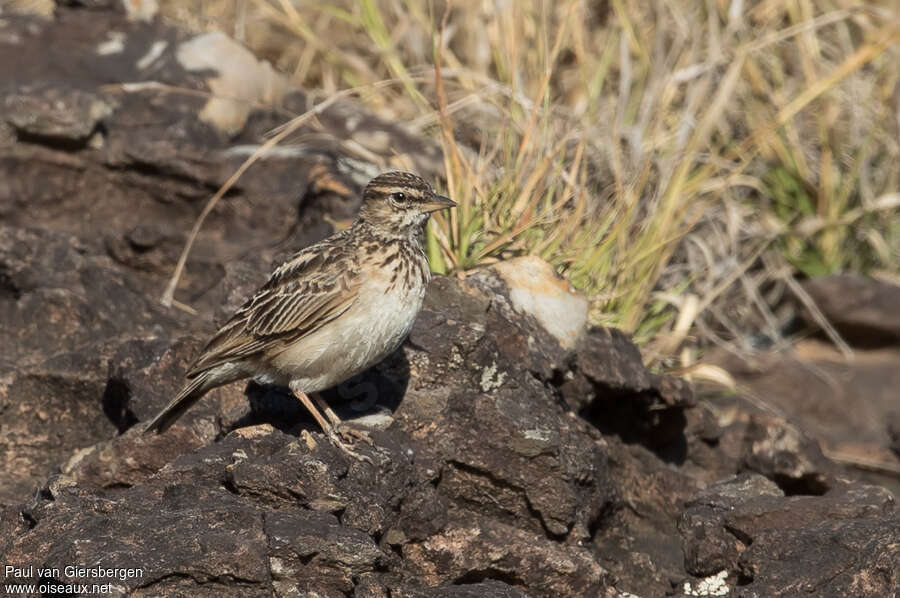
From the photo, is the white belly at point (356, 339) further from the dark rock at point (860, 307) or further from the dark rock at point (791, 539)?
the dark rock at point (860, 307)

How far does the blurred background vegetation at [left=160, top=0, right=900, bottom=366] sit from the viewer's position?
29.2ft

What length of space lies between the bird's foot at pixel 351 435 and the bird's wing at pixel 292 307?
1.62 ft

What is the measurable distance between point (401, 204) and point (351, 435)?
1160mm

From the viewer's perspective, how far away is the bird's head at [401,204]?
19.8 feet

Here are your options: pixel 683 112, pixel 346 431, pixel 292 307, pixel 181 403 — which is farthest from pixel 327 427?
pixel 683 112

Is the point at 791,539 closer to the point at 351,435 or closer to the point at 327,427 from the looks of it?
the point at 351,435

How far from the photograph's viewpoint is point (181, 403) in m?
6.01

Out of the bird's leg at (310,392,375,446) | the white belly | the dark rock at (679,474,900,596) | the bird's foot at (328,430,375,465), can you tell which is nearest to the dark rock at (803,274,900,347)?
the dark rock at (679,474,900,596)

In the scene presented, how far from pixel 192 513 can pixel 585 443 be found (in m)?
2.22

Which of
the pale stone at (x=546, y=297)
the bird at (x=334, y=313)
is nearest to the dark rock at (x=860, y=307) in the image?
the pale stone at (x=546, y=297)

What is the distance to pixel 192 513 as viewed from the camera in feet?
16.5

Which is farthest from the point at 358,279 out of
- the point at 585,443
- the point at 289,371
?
the point at 585,443

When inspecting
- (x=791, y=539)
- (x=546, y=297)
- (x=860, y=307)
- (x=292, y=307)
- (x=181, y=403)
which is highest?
(x=292, y=307)

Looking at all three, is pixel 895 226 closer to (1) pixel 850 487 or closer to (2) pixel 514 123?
(2) pixel 514 123
